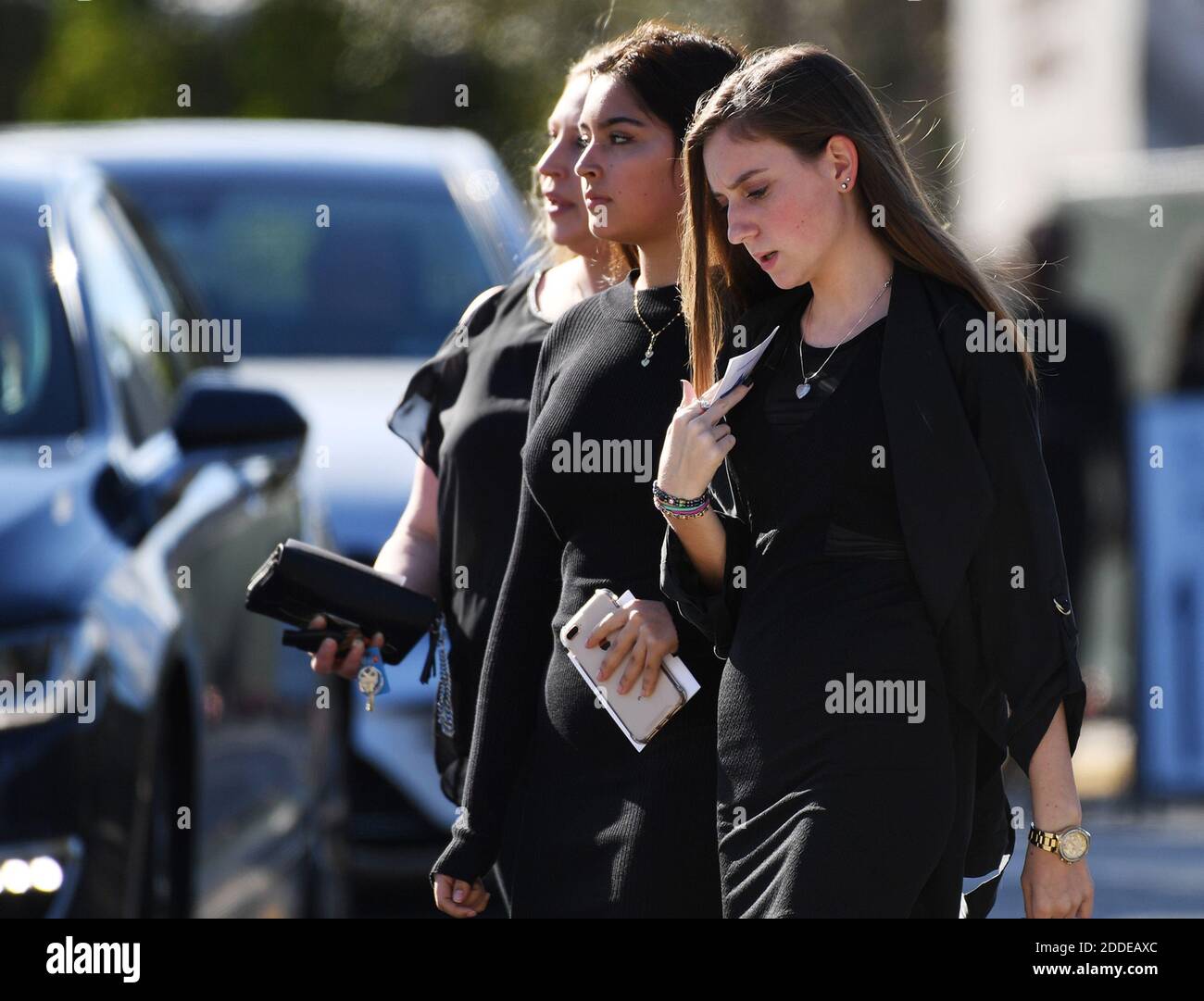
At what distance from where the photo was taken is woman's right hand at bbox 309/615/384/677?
3744 millimetres

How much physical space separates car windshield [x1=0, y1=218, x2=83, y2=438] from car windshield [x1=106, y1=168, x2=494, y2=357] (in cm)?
199

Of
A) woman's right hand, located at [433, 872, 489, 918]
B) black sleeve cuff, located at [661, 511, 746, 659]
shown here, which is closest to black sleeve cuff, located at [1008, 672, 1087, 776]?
black sleeve cuff, located at [661, 511, 746, 659]

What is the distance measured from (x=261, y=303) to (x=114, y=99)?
66.9 ft

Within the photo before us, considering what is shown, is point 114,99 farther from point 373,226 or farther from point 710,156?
point 710,156

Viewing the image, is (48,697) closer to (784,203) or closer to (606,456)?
(606,456)

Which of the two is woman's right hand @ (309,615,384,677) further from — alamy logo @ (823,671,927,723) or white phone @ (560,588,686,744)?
alamy logo @ (823,671,927,723)

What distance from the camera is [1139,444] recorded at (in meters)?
7.99

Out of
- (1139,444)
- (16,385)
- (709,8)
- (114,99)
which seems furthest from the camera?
(114,99)

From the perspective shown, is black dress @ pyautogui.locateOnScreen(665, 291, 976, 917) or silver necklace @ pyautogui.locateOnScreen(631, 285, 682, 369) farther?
silver necklace @ pyautogui.locateOnScreen(631, 285, 682, 369)

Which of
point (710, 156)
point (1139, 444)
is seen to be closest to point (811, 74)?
point (710, 156)

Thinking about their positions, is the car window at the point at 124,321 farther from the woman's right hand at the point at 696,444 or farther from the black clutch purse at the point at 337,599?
the woman's right hand at the point at 696,444

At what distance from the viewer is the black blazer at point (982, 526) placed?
295 centimetres

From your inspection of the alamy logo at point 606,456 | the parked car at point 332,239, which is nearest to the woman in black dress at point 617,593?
the alamy logo at point 606,456
